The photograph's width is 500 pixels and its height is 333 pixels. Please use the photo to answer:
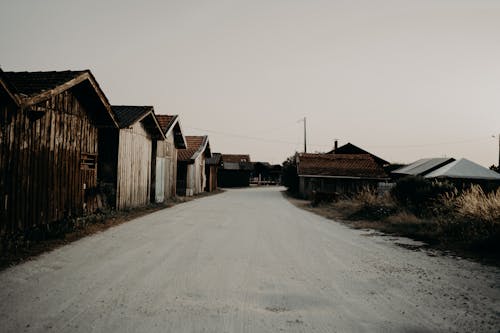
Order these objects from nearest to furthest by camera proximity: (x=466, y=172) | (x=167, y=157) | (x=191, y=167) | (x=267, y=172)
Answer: (x=167, y=157) < (x=466, y=172) < (x=191, y=167) < (x=267, y=172)

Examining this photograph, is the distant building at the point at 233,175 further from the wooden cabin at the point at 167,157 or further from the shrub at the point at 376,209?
the shrub at the point at 376,209

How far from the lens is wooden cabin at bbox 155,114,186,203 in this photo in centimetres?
2125

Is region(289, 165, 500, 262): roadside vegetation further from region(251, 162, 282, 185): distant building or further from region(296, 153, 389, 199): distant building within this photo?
region(251, 162, 282, 185): distant building

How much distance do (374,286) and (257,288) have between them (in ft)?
6.10

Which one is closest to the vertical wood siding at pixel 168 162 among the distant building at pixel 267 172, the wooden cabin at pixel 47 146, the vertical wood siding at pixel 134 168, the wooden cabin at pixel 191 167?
the vertical wood siding at pixel 134 168

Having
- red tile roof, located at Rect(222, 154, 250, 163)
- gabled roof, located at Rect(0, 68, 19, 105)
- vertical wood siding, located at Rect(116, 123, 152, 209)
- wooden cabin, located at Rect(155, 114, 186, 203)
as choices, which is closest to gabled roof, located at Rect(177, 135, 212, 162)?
wooden cabin, located at Rect(155, 114, 186, 203)

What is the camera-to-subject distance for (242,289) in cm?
528

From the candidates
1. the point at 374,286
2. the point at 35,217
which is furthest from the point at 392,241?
the point at 35,217

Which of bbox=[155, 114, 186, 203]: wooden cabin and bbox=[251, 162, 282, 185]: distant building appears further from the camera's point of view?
Answer: bbox=[251, 162, 282, 185]: distant building

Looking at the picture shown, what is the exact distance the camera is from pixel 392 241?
10.1m

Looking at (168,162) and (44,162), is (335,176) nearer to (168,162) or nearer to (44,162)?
(168,162)

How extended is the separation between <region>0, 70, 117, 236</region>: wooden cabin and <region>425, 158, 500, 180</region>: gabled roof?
85.4ft

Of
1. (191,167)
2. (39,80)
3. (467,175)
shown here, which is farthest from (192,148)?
(467,175)

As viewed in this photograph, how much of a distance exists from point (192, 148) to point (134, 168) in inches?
617
